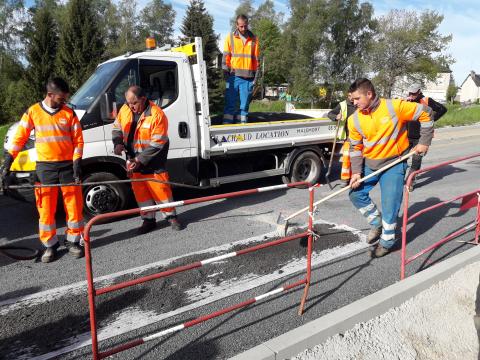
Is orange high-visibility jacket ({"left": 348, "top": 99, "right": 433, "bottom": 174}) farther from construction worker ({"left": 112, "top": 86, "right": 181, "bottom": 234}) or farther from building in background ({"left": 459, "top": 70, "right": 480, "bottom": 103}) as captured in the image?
building in background ({"left": 459, "top": 70, "right": 480, "bottom": 103})

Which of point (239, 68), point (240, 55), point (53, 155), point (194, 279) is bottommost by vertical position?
point (194, 279)

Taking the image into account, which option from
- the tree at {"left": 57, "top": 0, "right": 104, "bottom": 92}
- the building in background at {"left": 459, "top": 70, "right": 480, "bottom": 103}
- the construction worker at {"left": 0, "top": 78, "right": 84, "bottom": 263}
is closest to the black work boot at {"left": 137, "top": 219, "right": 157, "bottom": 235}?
the construction worker at {"left": 0, "top": 78, "right": 84, "bottom": 263}

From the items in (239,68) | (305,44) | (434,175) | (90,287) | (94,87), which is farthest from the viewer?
(305,44)

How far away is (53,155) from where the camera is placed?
437 centimetres

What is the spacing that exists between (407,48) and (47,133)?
143 feet

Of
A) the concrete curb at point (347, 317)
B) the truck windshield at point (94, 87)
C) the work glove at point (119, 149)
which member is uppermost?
the truck windshield at point (94, 87)

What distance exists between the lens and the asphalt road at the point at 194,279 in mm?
3027

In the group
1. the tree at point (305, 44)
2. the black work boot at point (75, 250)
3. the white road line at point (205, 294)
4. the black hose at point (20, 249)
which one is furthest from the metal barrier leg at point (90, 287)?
the tree at point (305, 44)

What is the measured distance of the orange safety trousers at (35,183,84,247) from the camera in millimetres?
4410

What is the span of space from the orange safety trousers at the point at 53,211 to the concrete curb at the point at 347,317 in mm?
2789

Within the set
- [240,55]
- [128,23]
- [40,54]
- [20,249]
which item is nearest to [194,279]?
[20,249]

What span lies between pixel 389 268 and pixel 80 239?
11.0 feet

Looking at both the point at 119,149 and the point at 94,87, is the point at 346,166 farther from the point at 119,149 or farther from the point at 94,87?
the point at 94,87

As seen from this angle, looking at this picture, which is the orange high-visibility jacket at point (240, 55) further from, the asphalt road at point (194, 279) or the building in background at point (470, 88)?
the building in background at point (470, 88)
